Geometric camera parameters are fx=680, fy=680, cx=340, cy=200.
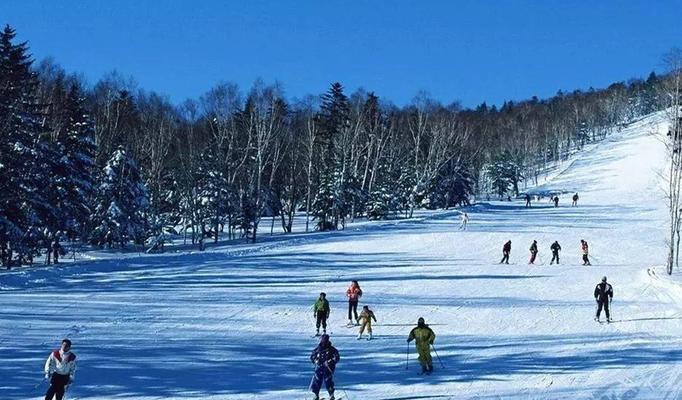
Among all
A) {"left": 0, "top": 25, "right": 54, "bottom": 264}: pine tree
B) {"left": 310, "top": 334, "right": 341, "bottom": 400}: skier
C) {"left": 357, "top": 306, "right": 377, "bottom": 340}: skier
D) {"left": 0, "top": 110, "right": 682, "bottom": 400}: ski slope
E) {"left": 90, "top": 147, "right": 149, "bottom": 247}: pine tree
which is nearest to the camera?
{"left": 310, "top": 334, "right": 341, "bottom": 400}: skier

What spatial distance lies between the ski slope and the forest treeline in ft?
21.6

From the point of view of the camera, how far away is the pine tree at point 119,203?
143 feet

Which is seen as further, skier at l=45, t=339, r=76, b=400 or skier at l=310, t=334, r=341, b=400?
skier at l=310, t=334, r=341, b=400

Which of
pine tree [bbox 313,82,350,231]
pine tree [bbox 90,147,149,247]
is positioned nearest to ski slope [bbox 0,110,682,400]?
pine tree [bbox 90,147,149,247]

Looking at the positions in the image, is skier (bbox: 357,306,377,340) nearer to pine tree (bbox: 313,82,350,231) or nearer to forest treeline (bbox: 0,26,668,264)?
forest treeline (bbox: 0,26,668,264)

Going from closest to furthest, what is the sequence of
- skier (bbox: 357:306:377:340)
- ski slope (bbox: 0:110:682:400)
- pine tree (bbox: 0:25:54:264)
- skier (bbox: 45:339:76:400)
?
skier (bbox: 45:339:76:400)
ski slope (bbox: 0:110:682:400)
skier (bbox: 357:306:377:340)
pine tree (bbox: 0:25:54:264)

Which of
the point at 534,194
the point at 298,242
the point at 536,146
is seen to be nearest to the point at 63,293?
the point at 298,242

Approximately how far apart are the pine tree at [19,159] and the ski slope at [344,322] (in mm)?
4046

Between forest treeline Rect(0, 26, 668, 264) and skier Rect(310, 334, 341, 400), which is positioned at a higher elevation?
forest treeline Rect(0, 26, 668, 264)

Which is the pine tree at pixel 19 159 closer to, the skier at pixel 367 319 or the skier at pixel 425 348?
the skier at pixel 367 319

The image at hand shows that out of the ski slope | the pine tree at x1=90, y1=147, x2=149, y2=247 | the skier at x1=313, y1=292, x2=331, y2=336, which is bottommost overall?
the ski slope

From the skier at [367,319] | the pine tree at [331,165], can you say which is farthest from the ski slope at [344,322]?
the pine tree at [331,165]

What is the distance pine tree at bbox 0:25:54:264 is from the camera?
30.6 metres

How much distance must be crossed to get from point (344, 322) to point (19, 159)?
19.2m
